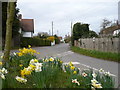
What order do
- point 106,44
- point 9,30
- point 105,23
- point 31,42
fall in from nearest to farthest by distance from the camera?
1. point 9,30
2. point 106,44
3. point 31,42
4. point 105,23

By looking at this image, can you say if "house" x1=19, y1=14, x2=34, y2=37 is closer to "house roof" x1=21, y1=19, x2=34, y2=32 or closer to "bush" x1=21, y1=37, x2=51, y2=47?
"house roof" x1=21, y1=19, x2=34, y2=32

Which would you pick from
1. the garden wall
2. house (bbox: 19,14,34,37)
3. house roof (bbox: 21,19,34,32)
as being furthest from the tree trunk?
house roof (bbox: 21,19,34,32)

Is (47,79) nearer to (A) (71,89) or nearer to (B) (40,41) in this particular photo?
(A) (71,89)

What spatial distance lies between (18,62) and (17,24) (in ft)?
73.6

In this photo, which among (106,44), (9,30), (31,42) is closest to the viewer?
(9,30)

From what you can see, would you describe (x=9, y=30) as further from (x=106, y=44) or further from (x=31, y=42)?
(x=31, y=42)

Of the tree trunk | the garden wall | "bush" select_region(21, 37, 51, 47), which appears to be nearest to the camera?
the tree trunk

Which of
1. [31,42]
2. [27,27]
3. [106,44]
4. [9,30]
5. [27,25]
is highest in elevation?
[27,25]

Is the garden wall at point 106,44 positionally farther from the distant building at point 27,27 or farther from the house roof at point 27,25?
the house roof at point 27,25

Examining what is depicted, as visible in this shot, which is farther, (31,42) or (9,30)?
(31,42)

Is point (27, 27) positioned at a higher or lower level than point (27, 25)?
lower

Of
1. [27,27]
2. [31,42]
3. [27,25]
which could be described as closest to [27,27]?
[27,27]

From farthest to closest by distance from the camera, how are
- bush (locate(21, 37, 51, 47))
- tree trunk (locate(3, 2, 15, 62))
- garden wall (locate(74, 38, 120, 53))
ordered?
bush (locate(21, 37, 51, 47))
garden wall (locate(74, 38, 120, 53))
tree trunk (locate(3, 2, 15, 62))

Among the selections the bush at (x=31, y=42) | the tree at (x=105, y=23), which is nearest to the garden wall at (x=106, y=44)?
the bush at (x=31, y=42)
